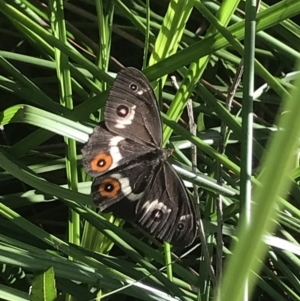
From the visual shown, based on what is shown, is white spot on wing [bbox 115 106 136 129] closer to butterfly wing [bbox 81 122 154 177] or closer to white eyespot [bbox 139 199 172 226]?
butterfly wing [bbox 81 122 154 177]

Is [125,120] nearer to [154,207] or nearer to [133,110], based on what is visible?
[133,110]

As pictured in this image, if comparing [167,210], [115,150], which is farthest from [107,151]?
[167,210]

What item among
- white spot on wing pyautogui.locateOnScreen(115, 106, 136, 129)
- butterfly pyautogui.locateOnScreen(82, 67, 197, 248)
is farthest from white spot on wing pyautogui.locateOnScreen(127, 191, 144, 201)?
white spot on wing pyautogui.locateOnScreen(115, 106, 136, 129)

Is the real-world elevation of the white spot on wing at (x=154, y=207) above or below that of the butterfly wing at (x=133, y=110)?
below

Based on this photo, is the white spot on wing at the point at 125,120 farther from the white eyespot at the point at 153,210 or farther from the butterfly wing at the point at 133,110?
the white eyespot at the point at 153,210

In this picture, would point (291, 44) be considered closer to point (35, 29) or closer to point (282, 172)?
point (35, 29)

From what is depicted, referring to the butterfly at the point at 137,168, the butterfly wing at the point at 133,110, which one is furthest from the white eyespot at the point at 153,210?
the butterfly wing at the point at 133,110

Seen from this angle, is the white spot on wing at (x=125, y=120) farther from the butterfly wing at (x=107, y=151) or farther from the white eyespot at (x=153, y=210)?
the white eyespot at (x=153, y=210)

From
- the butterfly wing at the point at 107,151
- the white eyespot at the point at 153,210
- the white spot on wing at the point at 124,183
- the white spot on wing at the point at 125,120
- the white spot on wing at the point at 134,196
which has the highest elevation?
the white spot on wing at the point at 125,120
